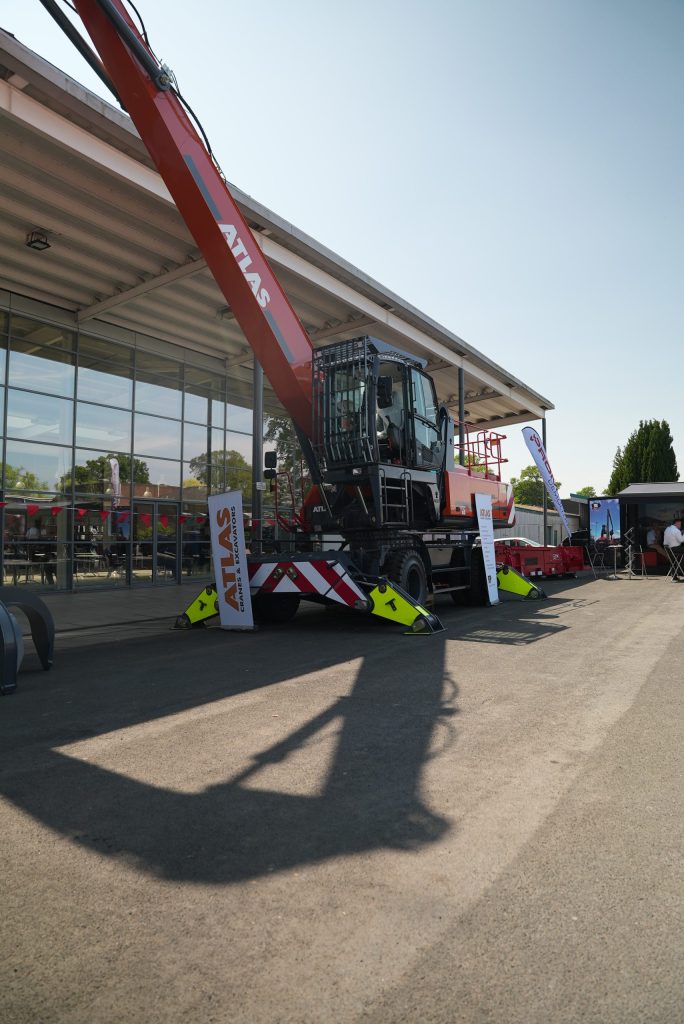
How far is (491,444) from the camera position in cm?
1327

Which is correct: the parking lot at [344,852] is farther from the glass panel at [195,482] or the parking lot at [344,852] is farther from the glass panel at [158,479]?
the glass panel at [195,482]

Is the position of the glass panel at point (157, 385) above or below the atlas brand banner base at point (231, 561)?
above

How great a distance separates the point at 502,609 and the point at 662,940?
402 inches

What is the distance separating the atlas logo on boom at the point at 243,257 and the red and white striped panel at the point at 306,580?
12.4 ft

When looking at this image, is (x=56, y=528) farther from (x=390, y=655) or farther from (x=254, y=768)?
(x=254, y=768)

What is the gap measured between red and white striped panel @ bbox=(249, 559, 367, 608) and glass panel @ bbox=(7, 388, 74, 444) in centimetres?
882

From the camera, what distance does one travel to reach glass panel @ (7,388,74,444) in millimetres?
15609

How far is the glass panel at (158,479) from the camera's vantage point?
18.6 meters

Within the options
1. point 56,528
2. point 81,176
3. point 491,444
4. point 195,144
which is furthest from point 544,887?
point 56,528

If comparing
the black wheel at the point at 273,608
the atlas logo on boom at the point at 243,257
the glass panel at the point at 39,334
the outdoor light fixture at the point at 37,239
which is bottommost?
the black wheel at the point at 273,608

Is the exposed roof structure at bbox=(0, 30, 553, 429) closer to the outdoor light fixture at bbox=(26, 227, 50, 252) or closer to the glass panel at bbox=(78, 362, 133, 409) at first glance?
the outdoor light fixture at bbox=(26, 227, 50, 252)

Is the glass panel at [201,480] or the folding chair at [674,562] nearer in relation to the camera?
the folding chair at [674,562]

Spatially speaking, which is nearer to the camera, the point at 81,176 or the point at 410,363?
the point at 410,363

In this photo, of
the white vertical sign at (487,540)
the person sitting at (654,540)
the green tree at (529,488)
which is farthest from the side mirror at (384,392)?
the green tree at (529,488)
